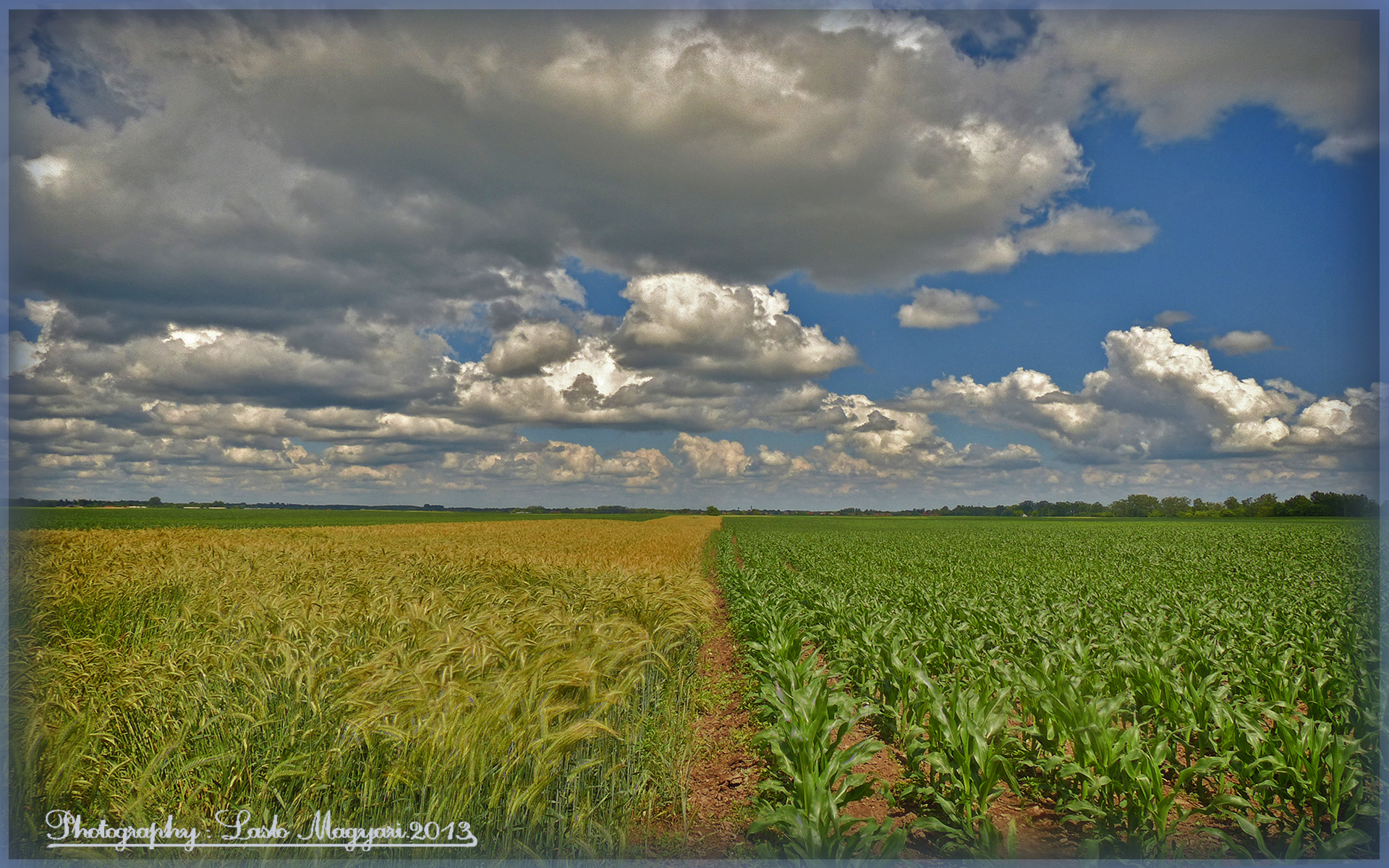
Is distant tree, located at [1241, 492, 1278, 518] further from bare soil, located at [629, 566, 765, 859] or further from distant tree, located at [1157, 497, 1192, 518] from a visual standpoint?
bare soil, located at [629, 566, 765, 859]

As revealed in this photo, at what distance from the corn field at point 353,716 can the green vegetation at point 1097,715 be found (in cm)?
140

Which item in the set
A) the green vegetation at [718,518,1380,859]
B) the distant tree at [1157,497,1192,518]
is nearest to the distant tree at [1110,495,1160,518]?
the distant tree at [1157,497,1192,518]

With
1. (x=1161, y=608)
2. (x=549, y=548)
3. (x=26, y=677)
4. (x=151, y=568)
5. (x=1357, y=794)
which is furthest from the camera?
(x=549, y=548)

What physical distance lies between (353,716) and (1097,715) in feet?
19.0

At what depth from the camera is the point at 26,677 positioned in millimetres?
4191

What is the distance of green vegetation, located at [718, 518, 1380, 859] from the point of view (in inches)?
189

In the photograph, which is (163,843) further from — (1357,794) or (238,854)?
(1357,794)

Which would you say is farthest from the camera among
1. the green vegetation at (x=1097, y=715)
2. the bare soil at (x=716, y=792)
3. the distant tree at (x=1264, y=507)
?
the distant tree at (x=1264, y=507)

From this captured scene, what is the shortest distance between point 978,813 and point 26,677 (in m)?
7.21

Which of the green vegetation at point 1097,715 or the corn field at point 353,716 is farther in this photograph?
the green vegetation at point 1097,715

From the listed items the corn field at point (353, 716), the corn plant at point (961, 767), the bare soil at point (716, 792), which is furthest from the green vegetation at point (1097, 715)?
the corn field at point (353, 716)

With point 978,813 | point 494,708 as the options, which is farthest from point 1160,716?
point 494,708

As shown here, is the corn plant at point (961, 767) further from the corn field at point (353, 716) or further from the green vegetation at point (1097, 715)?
the corn field at point (353, 716)

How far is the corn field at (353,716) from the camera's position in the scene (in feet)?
11.5
